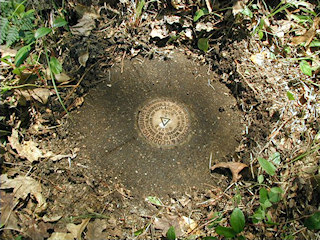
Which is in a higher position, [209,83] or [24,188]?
[209,83]

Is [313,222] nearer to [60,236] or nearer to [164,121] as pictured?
[164,121]

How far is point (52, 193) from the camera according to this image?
6.66 ft

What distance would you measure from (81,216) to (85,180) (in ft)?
0.85

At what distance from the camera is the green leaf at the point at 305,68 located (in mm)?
2533

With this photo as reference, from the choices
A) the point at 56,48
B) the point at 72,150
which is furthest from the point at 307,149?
the point at 56,48

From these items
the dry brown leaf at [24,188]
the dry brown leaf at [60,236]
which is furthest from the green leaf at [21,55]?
the dry brown leaf at [60,236]

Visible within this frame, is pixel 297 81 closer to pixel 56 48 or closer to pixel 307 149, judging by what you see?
pixel 307 149

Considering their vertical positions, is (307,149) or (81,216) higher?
(307,149)

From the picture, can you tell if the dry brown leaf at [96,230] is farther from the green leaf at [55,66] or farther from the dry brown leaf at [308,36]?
the dry brown leaf at [308,36]

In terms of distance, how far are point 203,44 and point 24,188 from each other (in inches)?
74.8

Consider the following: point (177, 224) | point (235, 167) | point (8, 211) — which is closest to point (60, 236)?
point (8, 211)

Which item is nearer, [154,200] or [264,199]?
[264,199]

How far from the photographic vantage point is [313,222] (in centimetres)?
186

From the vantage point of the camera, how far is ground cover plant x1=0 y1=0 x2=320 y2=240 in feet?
6.48
